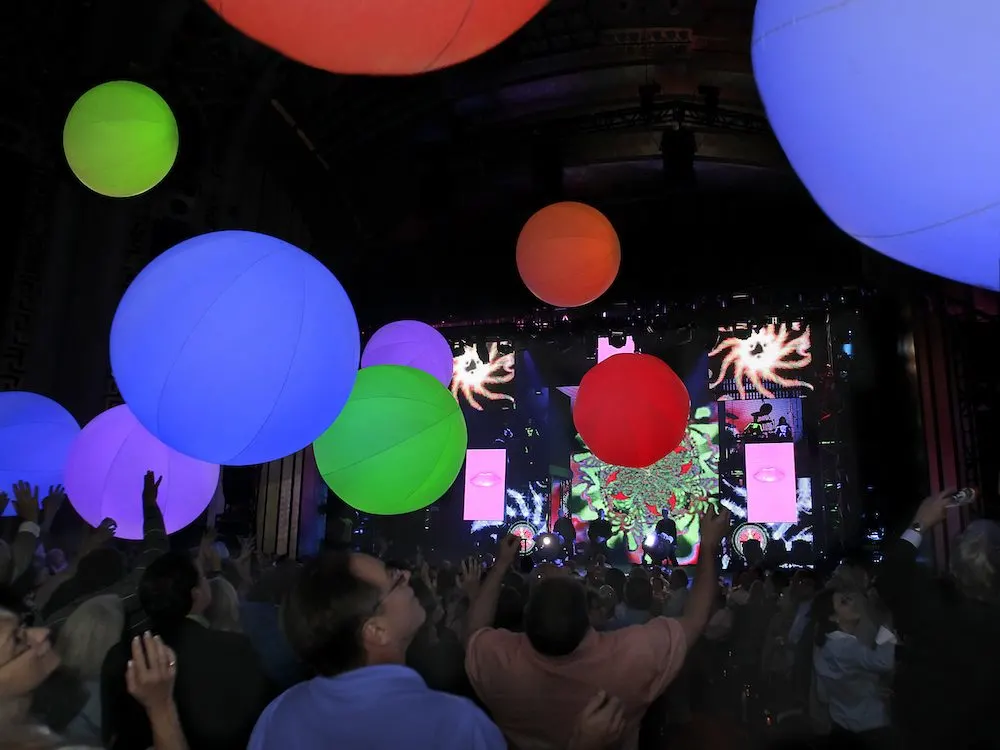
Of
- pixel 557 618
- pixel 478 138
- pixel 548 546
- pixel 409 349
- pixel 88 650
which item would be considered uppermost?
pixel 478 138

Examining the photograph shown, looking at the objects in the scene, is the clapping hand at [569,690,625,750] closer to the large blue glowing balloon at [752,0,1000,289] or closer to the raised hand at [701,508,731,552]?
the raised hand at [701,508,731,552]

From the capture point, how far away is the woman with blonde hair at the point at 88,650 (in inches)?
67.4

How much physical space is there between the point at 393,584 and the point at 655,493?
9.54m

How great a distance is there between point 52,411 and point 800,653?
327 cm

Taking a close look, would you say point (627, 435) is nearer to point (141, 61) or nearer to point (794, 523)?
point (141, 61)

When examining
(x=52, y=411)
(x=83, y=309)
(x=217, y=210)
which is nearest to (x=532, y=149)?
(x=217, y=210)

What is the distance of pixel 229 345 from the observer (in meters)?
2.14

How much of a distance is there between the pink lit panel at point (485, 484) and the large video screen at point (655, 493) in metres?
1.00

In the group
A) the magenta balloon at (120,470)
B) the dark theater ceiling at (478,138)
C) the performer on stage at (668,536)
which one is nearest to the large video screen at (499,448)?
the dark theater ceiling at (478,138)

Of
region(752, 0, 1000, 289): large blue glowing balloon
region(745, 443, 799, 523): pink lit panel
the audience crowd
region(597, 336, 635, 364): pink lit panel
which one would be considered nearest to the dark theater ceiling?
region(597, 336, 635, 364): pink lit panel

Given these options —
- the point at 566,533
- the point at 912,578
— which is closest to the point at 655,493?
the point at 566,533

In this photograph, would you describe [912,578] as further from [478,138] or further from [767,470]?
[767,470]

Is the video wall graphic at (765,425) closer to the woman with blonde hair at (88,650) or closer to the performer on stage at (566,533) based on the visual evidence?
the performer on stage at (566,533)

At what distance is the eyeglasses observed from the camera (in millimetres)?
1289
